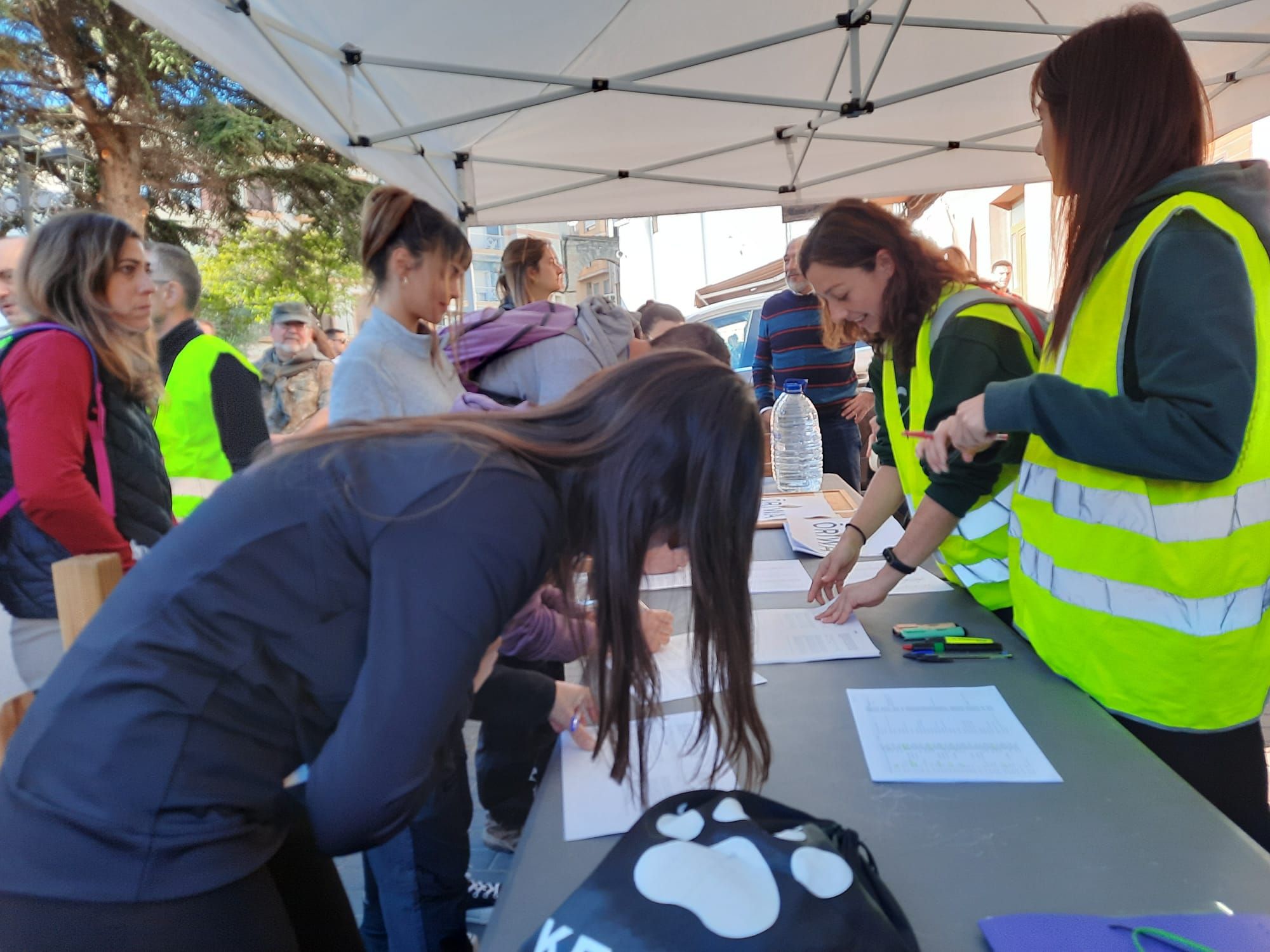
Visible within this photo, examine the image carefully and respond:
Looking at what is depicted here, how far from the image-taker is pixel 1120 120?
106 centimetres

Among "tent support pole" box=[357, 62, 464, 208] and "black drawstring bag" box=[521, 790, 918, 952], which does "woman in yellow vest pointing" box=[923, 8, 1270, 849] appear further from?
"tent support pole" box=[357, 62, 464, 208]

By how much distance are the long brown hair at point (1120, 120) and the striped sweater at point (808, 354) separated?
111 inches

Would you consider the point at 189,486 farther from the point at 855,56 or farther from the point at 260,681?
the point at 855,56

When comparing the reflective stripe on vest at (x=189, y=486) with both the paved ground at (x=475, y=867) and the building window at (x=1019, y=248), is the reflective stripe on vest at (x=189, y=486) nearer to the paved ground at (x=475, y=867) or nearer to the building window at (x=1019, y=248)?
the paved ground at (x=475, y=867)

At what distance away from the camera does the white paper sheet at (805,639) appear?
53.4 inches

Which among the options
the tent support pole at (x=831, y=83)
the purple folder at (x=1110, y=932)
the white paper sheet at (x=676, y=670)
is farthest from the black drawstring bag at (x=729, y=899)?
the tent support pole at (x=831, y=83)

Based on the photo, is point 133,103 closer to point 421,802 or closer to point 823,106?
point 823,106

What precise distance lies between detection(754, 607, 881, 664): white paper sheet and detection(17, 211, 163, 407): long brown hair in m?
1.53

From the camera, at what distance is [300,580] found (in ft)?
2.20

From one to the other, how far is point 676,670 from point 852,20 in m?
2.66

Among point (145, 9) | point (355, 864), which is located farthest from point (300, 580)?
point (145, 9)

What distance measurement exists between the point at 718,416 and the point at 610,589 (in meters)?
0.20

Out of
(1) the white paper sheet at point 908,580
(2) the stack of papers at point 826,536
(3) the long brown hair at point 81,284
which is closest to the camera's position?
(1) the white paper sheet at point 908,580

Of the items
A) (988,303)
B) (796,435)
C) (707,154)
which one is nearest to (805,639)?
(988,303)
